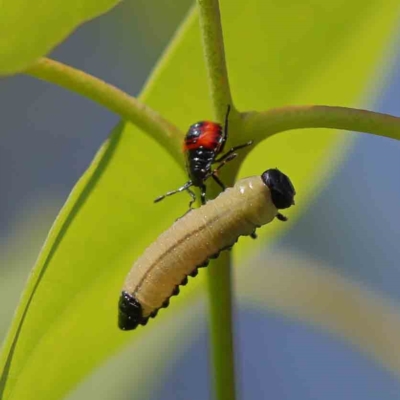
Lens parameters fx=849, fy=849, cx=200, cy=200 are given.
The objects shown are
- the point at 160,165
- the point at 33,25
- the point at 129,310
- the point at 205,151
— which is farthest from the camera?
the point at 160,165

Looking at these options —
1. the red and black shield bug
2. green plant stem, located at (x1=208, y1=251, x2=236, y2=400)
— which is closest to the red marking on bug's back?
the red and black shield bug

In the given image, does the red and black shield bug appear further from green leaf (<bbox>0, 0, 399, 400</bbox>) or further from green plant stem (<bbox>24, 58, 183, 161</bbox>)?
green leaf (<bbox>0, 0, 399, 400</bbox>)

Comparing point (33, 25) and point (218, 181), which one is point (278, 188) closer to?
point (218, 181)

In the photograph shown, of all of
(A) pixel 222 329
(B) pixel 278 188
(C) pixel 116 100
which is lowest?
(A) pixel 222 329

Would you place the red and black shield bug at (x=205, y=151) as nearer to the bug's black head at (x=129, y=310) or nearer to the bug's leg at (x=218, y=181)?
the bug's leg at (x=218, y=181)

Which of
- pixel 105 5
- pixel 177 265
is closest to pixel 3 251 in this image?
pixel 177 265

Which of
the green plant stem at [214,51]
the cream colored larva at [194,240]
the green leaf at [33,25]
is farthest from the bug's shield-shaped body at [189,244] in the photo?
the green leaf at [33,25]

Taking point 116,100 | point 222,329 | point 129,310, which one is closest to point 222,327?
point 222,329

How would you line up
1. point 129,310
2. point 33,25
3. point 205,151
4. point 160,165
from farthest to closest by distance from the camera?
point 160,165 < point 129,310 < point 205,151 < point 33,25
